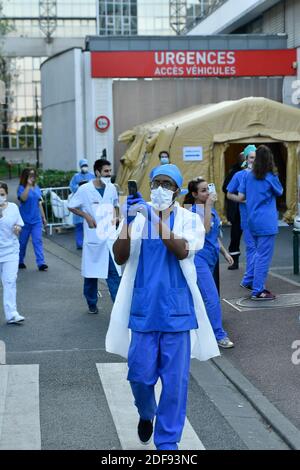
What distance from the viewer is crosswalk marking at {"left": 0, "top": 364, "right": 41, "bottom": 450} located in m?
5.99

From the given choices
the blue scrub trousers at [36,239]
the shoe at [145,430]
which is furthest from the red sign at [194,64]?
the shoe at [145,430]

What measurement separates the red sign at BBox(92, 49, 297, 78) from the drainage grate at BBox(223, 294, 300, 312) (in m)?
14.1

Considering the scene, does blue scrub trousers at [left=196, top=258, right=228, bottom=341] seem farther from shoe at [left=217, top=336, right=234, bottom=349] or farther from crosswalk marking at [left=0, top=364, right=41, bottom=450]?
→ crosswalk marking at [left=0, top=364, right=41, bottom=450]

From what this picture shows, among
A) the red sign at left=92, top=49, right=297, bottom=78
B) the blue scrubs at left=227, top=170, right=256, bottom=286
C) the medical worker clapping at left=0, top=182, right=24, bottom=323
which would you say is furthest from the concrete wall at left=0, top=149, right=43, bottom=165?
the medical worker clapping at left=0, top=182, right=24, bottom=323

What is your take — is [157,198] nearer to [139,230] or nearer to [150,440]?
[139,230]

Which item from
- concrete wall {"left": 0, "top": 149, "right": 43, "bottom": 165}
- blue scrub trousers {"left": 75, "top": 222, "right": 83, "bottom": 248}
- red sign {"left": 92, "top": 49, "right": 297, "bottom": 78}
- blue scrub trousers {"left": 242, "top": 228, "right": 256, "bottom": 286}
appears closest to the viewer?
blue scrub trousers {"left": 242, "top": 228, "right": 256, "bottom": 286}

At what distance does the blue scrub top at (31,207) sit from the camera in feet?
50.0

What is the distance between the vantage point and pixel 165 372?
5520 millimetres

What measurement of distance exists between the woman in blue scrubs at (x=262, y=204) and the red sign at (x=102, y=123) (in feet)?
45.6

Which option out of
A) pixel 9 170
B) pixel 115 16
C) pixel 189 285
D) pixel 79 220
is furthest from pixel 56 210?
pixel 115 16

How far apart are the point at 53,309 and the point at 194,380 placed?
390 centimetres

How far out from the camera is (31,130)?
75.7 m

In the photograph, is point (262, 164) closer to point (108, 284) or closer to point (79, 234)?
point (108, 284)

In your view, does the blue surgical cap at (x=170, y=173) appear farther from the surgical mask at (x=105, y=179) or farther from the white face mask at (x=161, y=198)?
the surgical mask at (x=105, y=179)
